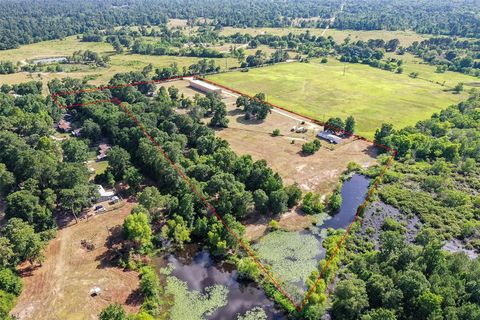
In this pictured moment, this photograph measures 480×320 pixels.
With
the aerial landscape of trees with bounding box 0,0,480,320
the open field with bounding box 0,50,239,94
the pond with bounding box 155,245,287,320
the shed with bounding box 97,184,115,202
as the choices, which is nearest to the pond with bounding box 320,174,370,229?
the aerial landscape of trees with bounding box 0,0,480,320

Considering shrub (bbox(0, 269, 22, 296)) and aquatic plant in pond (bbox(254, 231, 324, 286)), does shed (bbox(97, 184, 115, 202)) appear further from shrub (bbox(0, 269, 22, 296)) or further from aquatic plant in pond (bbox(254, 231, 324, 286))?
aquatic plant in pond (bbox(254, 231, 324, 286))

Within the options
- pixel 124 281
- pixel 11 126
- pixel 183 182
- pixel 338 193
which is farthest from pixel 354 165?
pixel 11 126

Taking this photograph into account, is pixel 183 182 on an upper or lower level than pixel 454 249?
upper

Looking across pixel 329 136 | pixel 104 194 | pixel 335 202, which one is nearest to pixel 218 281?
pixel 335 202

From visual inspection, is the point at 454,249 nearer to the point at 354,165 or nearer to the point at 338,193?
the point at 338,193

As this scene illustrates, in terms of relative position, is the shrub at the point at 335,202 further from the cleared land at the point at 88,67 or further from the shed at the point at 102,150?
the cleared land at the point at 88,67

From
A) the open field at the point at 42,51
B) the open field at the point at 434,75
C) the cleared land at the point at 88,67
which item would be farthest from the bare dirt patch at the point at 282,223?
the open field at the point at 42,51
